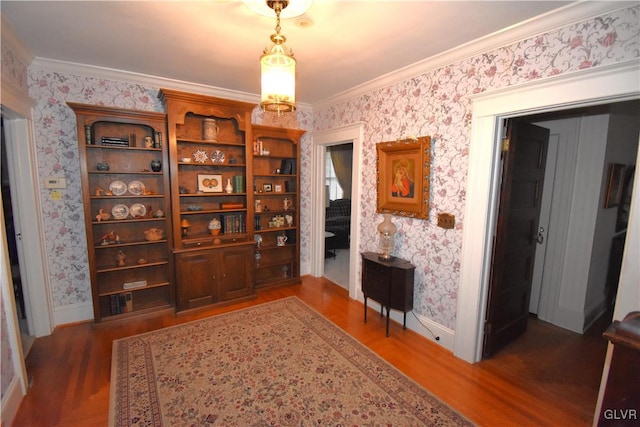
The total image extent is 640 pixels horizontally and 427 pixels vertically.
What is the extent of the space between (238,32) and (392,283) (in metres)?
2.58

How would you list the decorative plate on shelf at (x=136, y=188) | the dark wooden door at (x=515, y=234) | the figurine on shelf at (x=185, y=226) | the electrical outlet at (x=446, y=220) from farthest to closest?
the figurine on shelf at (x=185, y=226) < the decorative plate on shelf at (x=136, y=188) < the electrical outlet at (x=446, y=220) < the dark wooden door at (x=515, y=234)

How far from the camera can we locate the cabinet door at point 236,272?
3.49m

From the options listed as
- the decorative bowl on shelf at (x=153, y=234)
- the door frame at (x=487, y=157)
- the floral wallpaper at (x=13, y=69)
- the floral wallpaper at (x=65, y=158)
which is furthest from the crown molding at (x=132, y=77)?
the door frame at (x=487, y=157)

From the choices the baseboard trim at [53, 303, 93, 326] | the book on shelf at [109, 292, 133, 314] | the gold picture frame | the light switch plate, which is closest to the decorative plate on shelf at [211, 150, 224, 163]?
→ the light switch plate

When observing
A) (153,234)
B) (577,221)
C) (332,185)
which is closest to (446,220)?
(577,221)

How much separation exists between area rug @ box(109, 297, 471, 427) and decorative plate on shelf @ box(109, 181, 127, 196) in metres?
1.51

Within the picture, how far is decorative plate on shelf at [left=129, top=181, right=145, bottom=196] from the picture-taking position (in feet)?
10.4

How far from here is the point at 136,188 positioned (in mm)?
3205

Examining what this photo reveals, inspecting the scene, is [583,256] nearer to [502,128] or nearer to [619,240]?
[619,240]

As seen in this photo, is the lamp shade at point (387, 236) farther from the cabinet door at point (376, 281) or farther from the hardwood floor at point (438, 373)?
the hardwood floor at point (438, 373)

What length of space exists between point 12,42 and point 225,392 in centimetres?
317

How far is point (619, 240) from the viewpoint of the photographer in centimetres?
339

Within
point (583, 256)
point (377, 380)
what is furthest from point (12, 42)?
point (583, 256)

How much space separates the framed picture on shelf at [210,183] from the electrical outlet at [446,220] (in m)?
2.62
